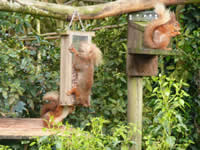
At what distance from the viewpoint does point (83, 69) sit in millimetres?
3232

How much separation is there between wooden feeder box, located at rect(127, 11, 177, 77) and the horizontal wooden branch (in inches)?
4.8

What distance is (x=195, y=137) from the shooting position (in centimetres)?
468

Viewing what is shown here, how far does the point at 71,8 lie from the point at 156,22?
35.8 inches

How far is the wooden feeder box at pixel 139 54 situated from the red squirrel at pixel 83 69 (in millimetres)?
334

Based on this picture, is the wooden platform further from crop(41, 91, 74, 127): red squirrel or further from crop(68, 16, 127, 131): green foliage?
crop(68, 16, 127, 131): green foliage

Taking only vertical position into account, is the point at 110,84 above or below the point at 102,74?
below

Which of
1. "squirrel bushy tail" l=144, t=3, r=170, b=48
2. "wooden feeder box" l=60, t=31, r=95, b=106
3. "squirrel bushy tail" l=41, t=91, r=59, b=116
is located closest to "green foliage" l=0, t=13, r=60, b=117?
"squirrel bushy tail" l=41, t=91, r=59, b=116

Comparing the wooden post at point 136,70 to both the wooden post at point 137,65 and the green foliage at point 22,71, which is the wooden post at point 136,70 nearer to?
the wooden post at point 137,65

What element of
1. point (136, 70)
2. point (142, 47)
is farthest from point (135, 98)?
point (142, 47)

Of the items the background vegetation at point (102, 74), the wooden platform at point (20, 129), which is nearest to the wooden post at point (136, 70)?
the background vegetation at point (102, 74)

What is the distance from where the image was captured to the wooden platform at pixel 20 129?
282 centimetres

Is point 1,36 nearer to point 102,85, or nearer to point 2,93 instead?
point 2,93

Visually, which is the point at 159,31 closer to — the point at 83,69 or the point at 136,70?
the point at 136,70

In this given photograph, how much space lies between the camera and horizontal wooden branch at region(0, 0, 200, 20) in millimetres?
3105
